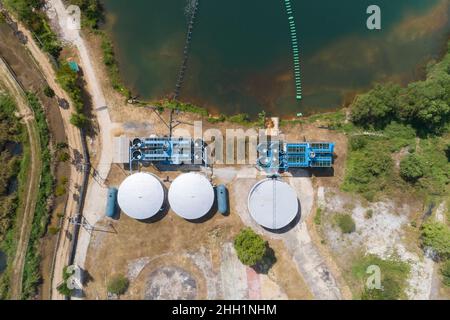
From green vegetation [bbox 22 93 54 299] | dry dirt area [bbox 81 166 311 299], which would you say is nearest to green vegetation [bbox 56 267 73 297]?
dry dirt area [bbox 81 166 311 299]

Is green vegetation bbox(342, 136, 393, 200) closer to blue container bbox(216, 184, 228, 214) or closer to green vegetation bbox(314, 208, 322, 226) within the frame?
green vegetation bbox(314, 208, 322, 226)

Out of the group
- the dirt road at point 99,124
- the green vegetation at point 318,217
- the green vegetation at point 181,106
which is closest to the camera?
the dirt road at point 99,124

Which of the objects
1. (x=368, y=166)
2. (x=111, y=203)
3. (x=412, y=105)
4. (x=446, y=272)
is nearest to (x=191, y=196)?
(x=111, y=203)

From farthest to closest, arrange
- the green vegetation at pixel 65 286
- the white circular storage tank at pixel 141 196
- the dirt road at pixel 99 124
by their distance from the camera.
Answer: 1. the dirt road at pixel 99 124
2. the green vegetation at pixel 65 286
3. the white circular storage tank at pixel 141 196

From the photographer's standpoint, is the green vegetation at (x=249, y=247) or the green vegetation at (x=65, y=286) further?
the green vegetation at (x=65, y=286)

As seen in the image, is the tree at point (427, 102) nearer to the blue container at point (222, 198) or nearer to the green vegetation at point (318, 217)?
the green vegetation at point (318, 217)

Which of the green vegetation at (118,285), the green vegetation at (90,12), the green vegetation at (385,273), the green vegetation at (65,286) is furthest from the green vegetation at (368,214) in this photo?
the green vegetation at (90,12)
